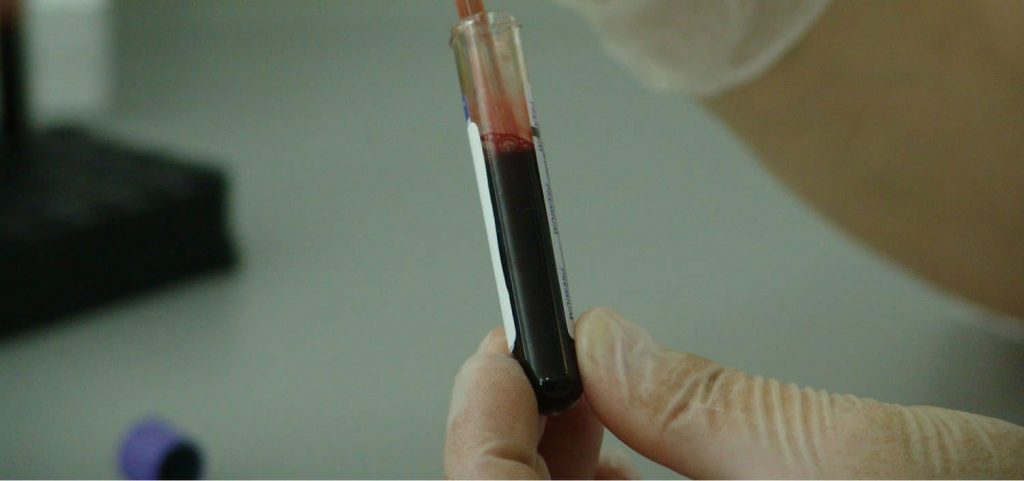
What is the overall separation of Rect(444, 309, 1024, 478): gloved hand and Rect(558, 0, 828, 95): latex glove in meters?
0.23

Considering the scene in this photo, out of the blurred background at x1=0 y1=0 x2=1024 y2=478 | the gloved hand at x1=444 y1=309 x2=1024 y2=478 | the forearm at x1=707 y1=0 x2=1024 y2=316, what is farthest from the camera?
the blurred background at x1=0 y1=0 x2=1024 y2=478

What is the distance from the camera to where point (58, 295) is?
787 mm

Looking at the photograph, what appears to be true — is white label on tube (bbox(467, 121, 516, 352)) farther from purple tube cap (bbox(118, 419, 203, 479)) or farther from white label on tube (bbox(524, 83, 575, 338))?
purple tube cap (bbox(118, 419, 203, 479))

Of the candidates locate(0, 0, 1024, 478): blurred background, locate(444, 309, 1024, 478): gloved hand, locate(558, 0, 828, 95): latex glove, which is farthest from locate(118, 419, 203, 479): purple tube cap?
locate(558, 0, 828, 95): latex glove

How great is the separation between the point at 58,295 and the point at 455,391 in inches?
19.0

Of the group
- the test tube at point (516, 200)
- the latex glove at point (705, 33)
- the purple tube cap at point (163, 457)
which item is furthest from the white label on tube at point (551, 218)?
the purple tube cap at point (163, 457)

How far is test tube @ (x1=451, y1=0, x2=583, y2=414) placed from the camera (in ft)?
1.41

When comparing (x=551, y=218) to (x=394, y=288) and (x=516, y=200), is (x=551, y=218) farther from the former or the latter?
(x=394, y=288)

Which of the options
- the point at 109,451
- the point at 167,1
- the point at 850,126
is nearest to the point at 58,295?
the point at 109,451

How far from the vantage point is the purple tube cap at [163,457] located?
23.4 inches

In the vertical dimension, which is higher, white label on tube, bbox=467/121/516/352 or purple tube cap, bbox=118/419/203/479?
white label on tube, bbox=467/121/516/352

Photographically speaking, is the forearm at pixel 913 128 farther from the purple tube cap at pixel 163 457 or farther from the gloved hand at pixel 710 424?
the purple tube cap at pixel 163 457

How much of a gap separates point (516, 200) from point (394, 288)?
0.42 metres

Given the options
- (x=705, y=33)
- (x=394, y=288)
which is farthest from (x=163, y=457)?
(x=705, y=33)
